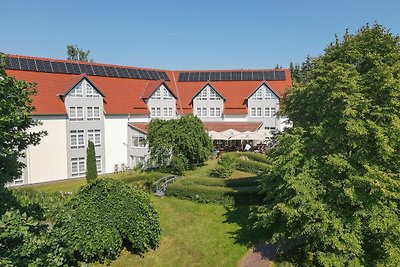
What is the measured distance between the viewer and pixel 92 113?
4228cm

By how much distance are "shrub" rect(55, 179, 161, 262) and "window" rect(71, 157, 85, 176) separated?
24784 mm

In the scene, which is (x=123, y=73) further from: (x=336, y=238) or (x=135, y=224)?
(x=336, y=238)

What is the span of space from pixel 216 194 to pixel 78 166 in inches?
879

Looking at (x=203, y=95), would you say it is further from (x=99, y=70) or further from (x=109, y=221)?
(x=109, y=221)

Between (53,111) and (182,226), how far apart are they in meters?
24.4

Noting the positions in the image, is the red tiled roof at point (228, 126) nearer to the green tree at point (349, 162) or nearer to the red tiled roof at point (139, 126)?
the red tiled roof at point (139, 126)

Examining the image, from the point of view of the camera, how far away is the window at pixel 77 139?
132ft

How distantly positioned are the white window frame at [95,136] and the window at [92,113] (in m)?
1.64

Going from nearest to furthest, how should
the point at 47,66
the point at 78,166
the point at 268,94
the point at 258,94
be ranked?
the point at 78,166 < the point at 47,66 < the point at 268,94 < the point at 258,94

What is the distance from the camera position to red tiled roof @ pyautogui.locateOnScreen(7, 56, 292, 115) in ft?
129

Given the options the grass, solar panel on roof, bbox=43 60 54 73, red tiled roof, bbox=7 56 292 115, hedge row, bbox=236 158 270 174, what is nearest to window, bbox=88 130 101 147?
red tiled roof, bbox=7 56 292 115

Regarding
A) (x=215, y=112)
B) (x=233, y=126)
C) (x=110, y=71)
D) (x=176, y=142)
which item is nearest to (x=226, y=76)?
(x=215, y=112)

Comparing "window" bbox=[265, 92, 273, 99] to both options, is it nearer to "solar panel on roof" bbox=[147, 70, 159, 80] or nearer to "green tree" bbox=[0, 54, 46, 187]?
"solar panel on roof" bbox=[147, 70, 159, 80]

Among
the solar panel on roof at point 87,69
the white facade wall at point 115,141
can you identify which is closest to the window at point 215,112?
the white facade wall at point 115,141
